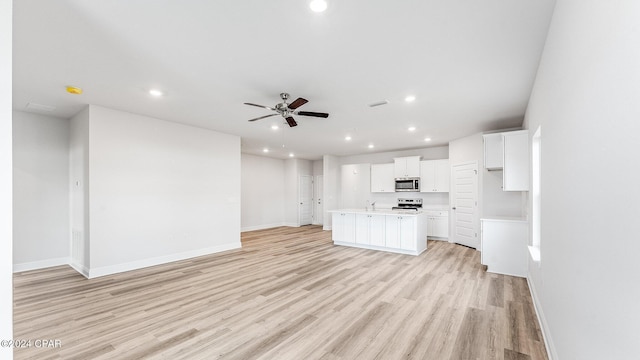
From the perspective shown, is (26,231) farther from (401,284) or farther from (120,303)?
(401,284)

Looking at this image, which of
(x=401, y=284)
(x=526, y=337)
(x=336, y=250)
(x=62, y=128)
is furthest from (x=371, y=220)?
(x=62, y=128)

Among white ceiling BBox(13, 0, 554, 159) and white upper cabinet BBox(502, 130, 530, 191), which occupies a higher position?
white ceiling BBox(13, 0, 554, 159)

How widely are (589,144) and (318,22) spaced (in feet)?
6.50

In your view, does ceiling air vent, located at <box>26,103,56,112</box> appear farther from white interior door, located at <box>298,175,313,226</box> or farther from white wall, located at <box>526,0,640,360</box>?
white interior door, located at <box>298,175,313,226</box>

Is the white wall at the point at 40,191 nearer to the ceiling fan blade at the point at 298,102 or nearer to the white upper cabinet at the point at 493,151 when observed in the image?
the ceiling fan blade at the point at 298,102

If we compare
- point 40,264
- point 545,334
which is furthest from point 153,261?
point 545,334

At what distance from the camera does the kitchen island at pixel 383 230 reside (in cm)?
575

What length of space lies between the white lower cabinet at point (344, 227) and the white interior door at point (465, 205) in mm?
2777

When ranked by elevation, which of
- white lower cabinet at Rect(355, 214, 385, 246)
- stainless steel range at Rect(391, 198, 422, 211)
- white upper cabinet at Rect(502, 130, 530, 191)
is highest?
white upper cabinet at Rect(502, 130, 530, 191)

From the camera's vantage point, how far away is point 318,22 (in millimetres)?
2213

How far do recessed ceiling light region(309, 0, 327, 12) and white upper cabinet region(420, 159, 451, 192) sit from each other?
6467mm

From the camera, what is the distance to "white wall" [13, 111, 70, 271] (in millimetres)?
4695

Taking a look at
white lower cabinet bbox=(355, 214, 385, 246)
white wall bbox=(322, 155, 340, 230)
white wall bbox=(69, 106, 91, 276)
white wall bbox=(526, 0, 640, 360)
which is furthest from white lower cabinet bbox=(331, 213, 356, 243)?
white wall bbox=(69, 106, 91, 276)

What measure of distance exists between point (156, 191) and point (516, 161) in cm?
641
